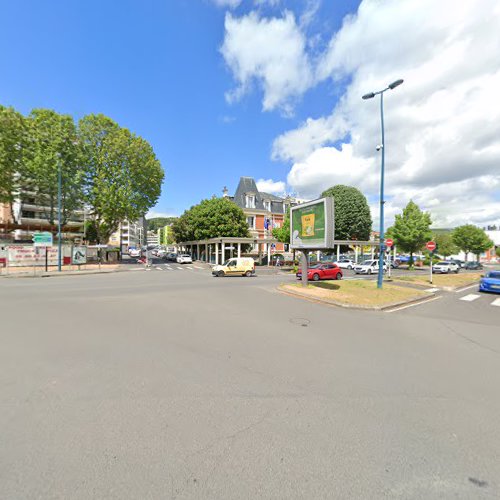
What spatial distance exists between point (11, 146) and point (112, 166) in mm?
9730

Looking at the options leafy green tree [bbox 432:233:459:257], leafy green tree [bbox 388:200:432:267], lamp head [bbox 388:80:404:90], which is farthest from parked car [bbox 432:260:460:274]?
leafy green tree [bbox 432:233:459:257]

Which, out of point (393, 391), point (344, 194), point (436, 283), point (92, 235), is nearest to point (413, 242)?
point (436, 283)

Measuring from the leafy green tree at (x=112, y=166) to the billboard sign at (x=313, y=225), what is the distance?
23820 mm

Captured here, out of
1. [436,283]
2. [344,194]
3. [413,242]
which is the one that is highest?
[344,194]

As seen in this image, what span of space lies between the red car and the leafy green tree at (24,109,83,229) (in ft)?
90.5

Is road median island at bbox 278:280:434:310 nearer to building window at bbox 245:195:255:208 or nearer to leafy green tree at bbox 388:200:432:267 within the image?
leafy green tree at bbox 388:200:432:267

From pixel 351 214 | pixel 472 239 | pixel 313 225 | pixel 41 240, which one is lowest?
pixel 41 240

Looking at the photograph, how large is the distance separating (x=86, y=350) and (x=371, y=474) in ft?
16.8

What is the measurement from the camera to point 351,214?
3925cm

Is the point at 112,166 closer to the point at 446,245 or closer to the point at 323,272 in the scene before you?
the point at 323,272

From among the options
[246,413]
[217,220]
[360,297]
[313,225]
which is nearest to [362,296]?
[360,297]

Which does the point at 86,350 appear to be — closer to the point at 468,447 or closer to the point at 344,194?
the point at 468,447

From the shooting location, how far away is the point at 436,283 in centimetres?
1736

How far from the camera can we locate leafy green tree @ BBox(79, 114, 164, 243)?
30047 mm
